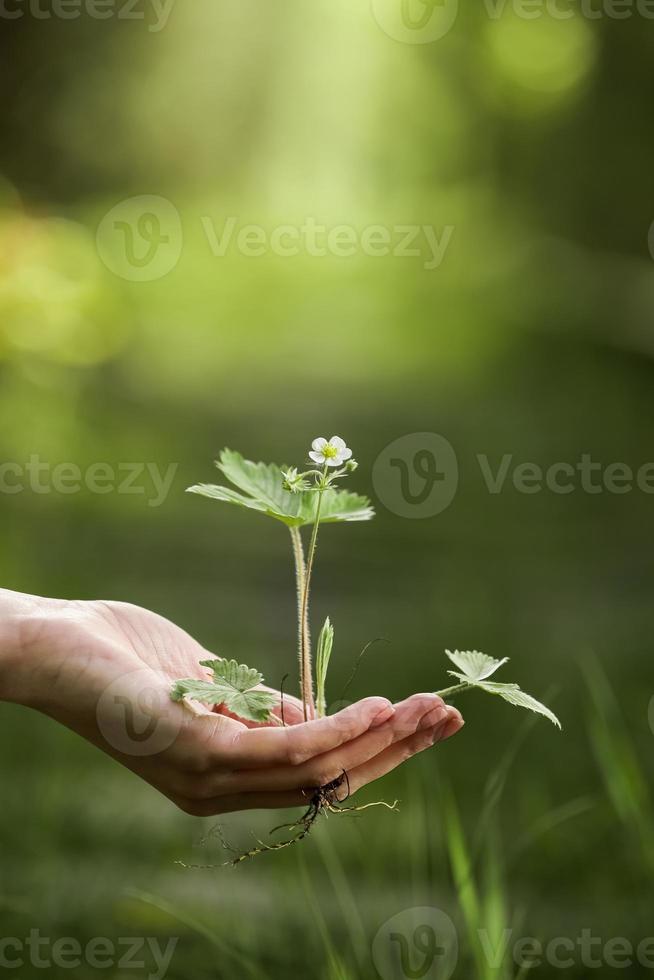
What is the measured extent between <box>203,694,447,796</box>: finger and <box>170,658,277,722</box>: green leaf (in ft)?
0.19

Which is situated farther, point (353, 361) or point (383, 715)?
point (353, 361)

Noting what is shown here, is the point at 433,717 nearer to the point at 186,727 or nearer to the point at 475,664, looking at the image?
the point at 475,664

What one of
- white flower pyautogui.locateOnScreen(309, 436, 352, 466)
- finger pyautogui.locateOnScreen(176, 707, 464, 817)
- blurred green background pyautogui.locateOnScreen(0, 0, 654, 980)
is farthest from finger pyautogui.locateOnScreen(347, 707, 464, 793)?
blurred green background pyautogui.locateOnScreen(0, 0, 654, 980)

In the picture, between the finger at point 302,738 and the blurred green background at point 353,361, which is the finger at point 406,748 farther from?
the blurred green background at point 353,361

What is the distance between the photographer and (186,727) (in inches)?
29.9

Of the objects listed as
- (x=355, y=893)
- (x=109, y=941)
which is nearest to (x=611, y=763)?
(x=355, y=893)

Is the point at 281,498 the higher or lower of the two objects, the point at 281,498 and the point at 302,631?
the higher

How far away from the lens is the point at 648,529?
317 cm

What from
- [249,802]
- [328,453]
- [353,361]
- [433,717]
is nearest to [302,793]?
[249,802]

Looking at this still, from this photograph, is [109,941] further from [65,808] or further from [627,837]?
[627,837]

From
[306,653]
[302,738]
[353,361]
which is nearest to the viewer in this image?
[302,738]

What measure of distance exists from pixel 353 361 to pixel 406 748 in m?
2.52

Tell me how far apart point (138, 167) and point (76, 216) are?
49 centimetres

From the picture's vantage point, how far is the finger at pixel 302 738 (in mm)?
714
